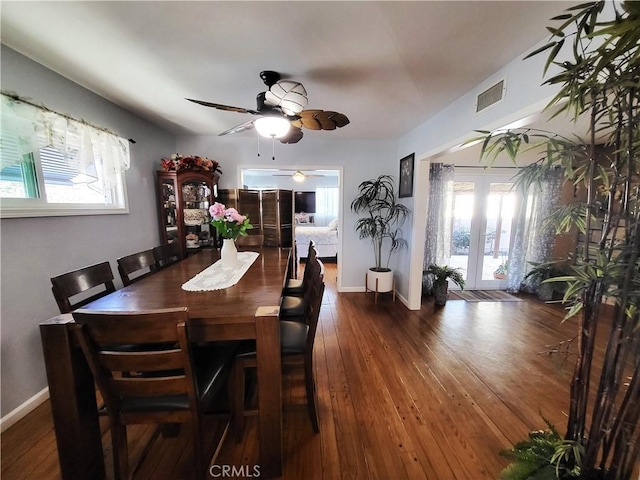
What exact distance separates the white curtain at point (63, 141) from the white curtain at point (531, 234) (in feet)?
17.0

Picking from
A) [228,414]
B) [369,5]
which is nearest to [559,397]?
[228,414]

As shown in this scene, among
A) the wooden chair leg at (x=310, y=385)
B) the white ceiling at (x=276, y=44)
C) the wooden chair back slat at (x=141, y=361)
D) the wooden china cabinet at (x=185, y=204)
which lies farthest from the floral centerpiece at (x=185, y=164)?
the wooden chair leg at (x=310, y=385)

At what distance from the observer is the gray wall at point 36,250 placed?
1.59 meters

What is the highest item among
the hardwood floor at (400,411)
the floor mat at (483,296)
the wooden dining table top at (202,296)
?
the wooden dining table top at (202,296)

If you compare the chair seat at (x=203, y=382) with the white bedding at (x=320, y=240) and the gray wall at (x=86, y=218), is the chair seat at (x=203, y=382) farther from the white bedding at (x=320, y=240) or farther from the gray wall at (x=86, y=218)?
the white bedding at (x=320, y=240)

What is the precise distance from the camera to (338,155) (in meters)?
3.84

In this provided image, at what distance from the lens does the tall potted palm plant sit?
365cm

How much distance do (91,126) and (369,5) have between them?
2.43 m

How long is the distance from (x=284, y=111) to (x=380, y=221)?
227 cm

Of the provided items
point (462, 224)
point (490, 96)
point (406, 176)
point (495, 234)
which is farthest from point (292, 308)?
point (495, 234)

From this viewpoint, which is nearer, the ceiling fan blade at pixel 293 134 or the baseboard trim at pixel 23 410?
the baseboard trim at pixel 23 410

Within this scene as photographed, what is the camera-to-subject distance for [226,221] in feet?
6.57

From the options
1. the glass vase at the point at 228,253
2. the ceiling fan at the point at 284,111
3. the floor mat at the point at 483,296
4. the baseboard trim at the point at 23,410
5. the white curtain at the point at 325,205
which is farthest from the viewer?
the white curtain at the point at 325,205

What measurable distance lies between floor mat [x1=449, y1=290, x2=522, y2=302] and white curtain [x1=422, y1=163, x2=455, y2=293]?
0.47 m
